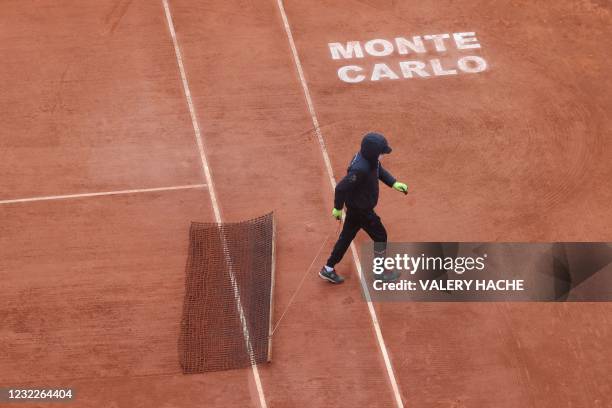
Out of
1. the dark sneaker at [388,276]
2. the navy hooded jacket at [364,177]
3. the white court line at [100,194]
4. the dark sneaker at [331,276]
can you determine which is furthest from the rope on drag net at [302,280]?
the white court line at [100,194]

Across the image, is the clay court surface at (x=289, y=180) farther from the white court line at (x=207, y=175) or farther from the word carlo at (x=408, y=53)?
the word carlo at (x=408, y=53)

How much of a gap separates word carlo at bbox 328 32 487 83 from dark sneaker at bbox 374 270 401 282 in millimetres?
4053

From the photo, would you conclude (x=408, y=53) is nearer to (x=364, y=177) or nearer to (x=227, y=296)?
(x=364, y=177)

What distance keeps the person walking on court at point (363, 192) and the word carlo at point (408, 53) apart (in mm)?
4075

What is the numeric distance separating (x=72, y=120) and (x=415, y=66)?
19.6 feet

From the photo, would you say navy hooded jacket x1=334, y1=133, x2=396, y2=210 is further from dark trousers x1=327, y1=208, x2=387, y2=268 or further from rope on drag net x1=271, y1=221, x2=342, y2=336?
rope on drag net x1=271, y1=221, x2=342, y2=336

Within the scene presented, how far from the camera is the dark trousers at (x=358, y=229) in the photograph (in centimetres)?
938

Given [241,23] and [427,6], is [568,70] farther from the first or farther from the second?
[241,23]

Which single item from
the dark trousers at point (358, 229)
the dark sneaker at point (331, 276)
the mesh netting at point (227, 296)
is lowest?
the mesh netting at point (227, 296)

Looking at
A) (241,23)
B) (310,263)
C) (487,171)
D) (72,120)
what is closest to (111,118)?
(72,120)

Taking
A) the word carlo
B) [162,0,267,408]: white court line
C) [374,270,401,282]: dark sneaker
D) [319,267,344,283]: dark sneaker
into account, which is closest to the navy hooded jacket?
[319,267,344,283]: dark sneaker

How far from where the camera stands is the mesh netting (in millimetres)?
9484

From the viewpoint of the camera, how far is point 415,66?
13.2 m

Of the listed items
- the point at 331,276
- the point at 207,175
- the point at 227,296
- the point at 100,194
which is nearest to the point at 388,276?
the point at 331,276
